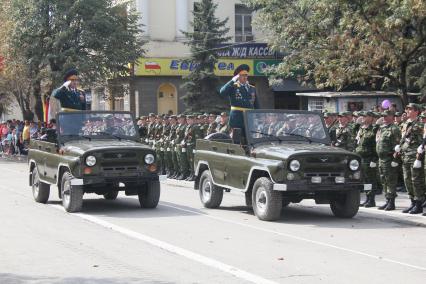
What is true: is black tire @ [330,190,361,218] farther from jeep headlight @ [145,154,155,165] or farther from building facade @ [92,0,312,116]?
building facade @ [92,0,312,116]

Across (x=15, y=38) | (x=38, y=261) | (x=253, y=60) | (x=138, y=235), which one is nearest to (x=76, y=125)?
(x=138, y=235)

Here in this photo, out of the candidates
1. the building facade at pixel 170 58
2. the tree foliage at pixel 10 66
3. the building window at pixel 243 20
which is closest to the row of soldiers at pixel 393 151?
the tree foliage at pixel 10 66

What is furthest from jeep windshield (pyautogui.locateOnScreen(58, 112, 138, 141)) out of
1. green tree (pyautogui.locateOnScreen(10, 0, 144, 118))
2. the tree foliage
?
green tree (pyautogui.locateOnScreen(10, 0, 144, 118))

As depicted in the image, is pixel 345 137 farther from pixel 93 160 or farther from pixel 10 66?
pixel 10 66

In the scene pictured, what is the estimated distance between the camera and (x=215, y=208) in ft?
51.6

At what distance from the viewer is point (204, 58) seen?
41.4 m

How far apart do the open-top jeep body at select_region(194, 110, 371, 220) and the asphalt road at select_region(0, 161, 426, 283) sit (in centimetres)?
41

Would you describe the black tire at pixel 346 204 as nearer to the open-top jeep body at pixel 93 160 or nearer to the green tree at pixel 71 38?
the open-top jeep body at pixel 93 160

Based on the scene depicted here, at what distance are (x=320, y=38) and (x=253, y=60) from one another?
68.6ft

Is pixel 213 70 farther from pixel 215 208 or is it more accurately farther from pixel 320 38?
pixel 215 208

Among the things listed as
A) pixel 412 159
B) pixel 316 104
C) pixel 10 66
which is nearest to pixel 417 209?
pixel 412 159

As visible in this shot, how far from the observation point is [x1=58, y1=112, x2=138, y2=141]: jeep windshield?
50.9 feet

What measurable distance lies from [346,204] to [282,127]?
1.81 meters

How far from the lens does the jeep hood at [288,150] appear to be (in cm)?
1296
